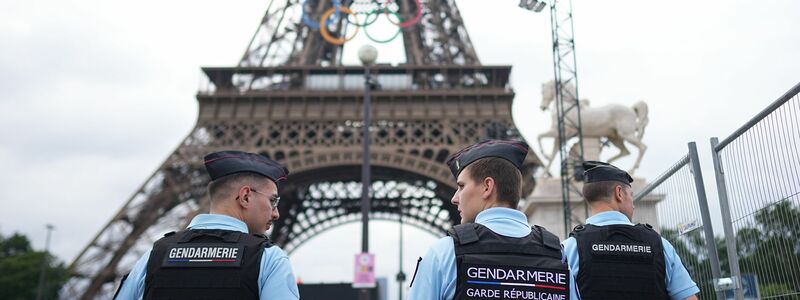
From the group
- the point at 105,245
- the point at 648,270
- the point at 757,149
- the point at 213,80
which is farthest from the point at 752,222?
the point at 213,80

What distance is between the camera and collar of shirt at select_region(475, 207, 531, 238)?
9.59 feet

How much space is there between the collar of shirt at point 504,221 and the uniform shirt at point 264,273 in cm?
90

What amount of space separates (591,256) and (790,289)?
1.68 m

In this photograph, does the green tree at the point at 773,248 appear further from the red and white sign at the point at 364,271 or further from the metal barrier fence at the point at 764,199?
the red and white sign at the point at 364,271

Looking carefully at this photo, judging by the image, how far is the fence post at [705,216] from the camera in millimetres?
5109

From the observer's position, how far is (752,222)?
4.84 meters

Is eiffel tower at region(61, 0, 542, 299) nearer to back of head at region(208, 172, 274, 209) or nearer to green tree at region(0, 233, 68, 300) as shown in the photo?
green tree at region(0, 233, 68, 300)

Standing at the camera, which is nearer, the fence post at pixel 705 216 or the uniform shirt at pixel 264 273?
the uniform shirt at pixel 264 273

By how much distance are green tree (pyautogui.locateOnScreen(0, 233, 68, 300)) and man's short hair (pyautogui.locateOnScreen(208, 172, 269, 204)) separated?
40897mm

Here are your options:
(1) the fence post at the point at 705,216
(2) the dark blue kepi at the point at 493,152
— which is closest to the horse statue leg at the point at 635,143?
(1) the fence post at the point at 705,216

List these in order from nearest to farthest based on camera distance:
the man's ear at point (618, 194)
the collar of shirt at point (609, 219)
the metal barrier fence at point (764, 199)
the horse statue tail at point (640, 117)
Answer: the collar of shirt at point (609, 219), the man's ear at point (618, 194), the metal barrier fence at point (764, 199), the horse statue tail at point (640, 117)

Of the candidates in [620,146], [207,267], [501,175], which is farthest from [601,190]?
[620,146]

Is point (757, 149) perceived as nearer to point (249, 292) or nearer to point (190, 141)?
point (249, 292)

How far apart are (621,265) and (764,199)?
161 cm
